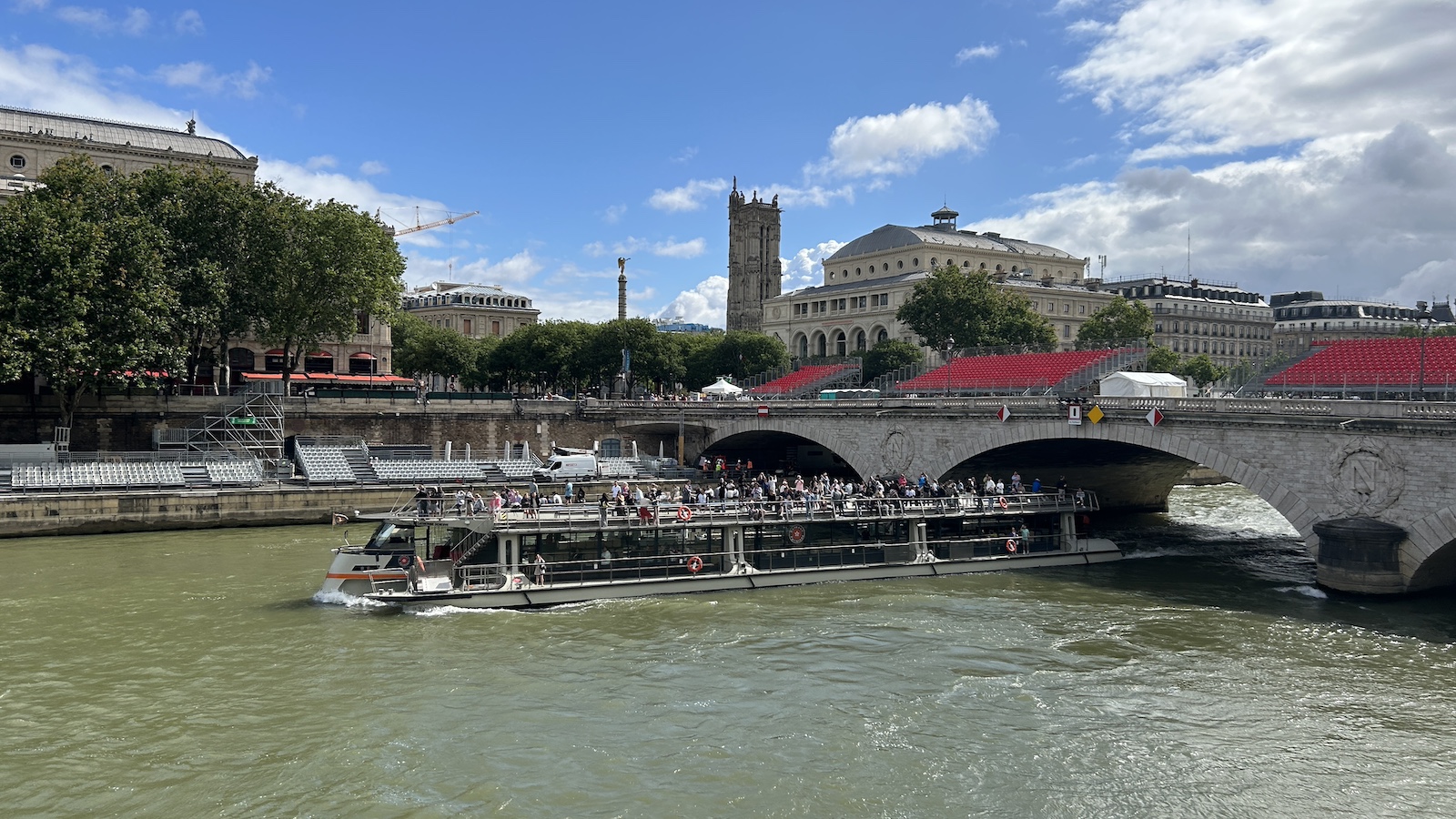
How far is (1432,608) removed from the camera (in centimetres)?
3134

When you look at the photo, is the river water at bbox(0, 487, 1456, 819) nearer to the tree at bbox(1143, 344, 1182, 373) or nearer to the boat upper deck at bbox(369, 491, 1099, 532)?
the boat upper deck at bbox(369, 491, 1099, 532)

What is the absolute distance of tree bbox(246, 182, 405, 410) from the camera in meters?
62.3

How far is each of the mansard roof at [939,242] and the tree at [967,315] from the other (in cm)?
3884

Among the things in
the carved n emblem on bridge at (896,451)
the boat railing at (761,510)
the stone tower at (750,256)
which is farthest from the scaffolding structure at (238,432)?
the stone tower at (750,256)

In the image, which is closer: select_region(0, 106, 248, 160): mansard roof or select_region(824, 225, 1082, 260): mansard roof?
select_region(0, 106, 248, 160): mansard roof

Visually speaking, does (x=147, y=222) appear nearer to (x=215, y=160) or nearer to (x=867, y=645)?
(x=215, y=160)

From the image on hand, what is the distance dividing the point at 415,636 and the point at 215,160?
64432 mm

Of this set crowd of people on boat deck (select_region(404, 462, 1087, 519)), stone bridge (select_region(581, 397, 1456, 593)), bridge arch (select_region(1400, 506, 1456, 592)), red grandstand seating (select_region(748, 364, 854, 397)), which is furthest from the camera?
red grandstand seating (select_region(748, 364, 854, 397))

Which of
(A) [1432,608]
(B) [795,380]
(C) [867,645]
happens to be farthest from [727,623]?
(B) [795,380]

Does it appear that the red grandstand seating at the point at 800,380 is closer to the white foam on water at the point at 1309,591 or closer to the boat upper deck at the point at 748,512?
the boat upper deck at the point at 748,512

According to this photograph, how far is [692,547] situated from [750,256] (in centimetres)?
15932

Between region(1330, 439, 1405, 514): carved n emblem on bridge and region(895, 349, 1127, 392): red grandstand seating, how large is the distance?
89.6ft

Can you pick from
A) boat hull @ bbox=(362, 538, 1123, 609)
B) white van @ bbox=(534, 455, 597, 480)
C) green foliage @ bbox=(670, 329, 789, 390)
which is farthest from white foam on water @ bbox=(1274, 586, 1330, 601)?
green foliage @ bbox=(670, 329, 789, 390)

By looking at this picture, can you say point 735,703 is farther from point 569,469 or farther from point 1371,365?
point 1371,365
